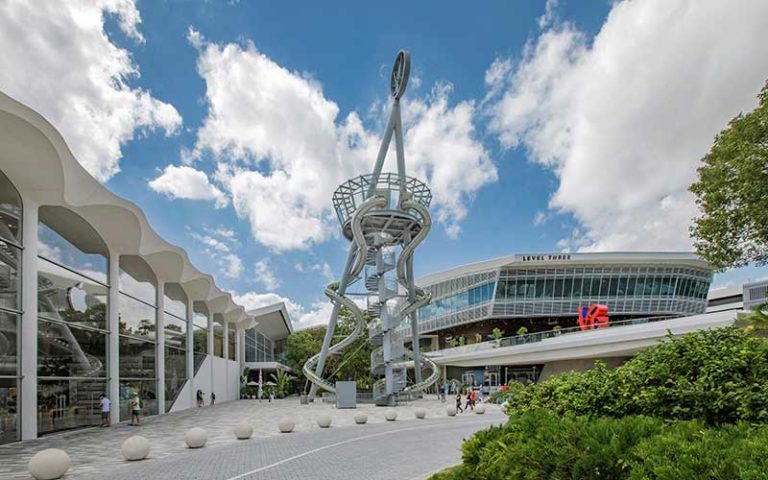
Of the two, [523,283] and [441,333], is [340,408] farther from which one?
[441,333]

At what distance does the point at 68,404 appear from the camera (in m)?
19.7

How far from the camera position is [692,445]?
4.53m

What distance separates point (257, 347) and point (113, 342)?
39856 mm

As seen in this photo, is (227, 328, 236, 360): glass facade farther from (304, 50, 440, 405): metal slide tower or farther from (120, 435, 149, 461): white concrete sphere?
(120, 435, 149, 461): white concrete sphere

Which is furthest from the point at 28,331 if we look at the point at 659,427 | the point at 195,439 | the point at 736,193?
the point at 736,193

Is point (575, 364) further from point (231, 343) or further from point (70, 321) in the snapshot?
point (70, 321)

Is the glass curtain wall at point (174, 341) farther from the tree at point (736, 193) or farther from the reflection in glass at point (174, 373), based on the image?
the tree at point (736, 193)

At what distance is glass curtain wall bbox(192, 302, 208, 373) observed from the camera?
119 ft

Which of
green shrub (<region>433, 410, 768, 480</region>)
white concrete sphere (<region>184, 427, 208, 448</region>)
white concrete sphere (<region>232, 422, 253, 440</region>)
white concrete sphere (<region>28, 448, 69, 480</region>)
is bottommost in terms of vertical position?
white concrete sphere (<region>232, 422, 253, 440</region>)

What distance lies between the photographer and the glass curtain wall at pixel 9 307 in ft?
52.0

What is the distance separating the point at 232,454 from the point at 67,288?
10.4 meters

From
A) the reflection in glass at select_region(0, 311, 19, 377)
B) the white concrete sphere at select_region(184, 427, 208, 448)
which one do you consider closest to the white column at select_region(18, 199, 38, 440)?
the reflection in glass at select_region(0, 311, 19, 377)

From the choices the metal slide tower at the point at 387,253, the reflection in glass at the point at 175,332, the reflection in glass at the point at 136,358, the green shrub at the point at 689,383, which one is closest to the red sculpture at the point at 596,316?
the metal slide tower at the point at 387,253

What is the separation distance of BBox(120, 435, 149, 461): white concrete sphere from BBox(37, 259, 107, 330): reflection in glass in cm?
711
